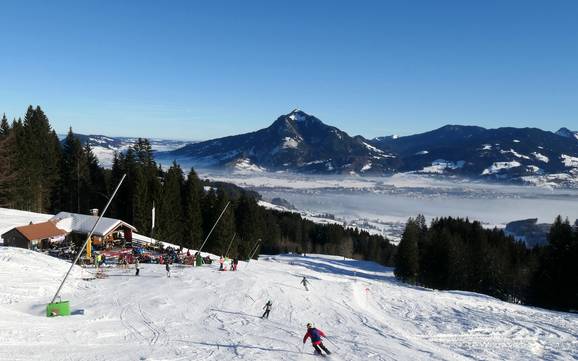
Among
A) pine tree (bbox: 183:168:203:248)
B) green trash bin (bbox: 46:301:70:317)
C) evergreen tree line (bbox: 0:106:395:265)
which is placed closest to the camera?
green trash bin (bbox: 46:301:70:317)

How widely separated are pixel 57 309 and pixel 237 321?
9.70 meters

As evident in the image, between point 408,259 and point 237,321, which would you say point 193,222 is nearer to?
point 408,259

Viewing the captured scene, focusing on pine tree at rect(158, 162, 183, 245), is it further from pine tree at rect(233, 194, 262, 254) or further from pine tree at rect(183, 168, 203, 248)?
pine tree at rect(233, 194, 262, 254)

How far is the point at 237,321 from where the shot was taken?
25516 mm

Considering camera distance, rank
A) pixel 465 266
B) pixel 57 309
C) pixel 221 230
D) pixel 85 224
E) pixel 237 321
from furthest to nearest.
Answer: pixel 221 230 → pixel 465 266 → pixel 85 224 → pixel 237 321 → pixel 57 309

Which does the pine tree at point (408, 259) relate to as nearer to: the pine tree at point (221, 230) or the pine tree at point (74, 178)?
the pine tree at point (221, 230)

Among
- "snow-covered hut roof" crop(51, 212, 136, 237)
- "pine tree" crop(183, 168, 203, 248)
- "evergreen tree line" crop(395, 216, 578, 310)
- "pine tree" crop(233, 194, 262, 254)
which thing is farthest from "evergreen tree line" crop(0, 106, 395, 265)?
"evergreen tree line" crop(395, 216, 578, 310)

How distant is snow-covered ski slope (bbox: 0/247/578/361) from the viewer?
19312 mm

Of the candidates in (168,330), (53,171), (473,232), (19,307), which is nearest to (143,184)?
(53,171)

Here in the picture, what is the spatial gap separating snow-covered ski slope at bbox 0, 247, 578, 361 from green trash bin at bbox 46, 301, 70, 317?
484 mm

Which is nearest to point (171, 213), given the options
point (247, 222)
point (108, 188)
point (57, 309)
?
Answer: point (108, 188)

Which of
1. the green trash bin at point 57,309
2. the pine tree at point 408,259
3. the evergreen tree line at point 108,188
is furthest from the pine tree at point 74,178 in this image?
the pine tree at point 408,259

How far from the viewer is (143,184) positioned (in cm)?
6100

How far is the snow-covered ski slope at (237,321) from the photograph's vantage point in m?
19.3
